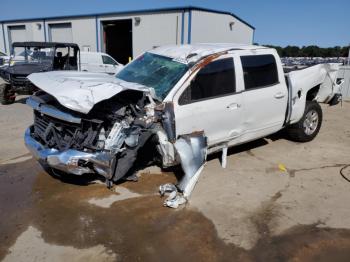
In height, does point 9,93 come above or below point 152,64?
below

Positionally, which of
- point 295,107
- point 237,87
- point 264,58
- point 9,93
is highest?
point 264,58

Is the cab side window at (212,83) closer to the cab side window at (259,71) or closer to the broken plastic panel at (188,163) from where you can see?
the cab side window at (259,71)

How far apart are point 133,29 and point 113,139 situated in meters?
18.7

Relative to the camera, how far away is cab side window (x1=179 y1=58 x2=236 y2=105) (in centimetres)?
425

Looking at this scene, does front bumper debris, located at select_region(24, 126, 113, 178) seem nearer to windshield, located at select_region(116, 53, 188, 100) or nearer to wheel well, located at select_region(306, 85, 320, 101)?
windshield, located at select_region(116, 53, 188, 100)

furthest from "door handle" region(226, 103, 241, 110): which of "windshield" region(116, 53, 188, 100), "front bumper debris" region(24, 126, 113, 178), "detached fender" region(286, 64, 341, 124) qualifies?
"front bumper debris" region(24, 126, 113, 178)

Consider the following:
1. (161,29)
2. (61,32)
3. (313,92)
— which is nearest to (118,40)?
(61,32)

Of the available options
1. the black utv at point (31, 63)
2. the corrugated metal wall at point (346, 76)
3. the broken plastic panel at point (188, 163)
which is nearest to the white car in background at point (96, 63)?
the black utv at point (31, 63)

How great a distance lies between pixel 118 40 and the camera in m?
26.6

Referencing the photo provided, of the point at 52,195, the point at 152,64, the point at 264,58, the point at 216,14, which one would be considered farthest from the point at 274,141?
the point at 216,14

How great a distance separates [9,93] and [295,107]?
8970 mm

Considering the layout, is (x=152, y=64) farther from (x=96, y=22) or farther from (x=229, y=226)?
(x=96, y=22)

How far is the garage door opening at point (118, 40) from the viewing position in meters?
24.3

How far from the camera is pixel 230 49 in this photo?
4.79 meters
